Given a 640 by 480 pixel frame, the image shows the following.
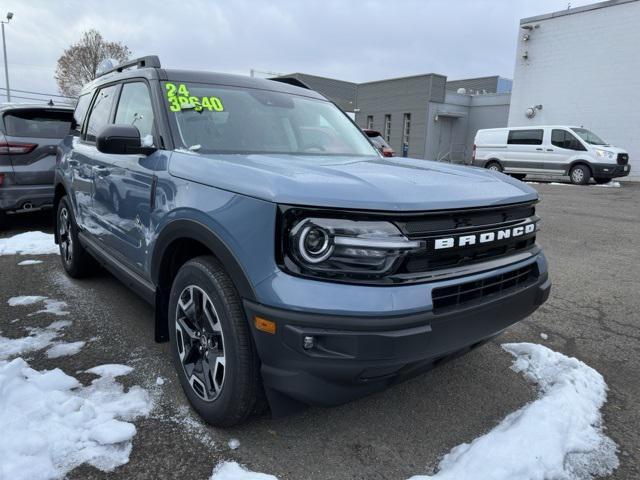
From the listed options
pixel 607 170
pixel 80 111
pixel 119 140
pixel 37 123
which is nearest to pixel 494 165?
pixel 607 170

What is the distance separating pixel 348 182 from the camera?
2092 mm

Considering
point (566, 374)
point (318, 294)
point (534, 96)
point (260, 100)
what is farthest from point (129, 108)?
point (534, 96)

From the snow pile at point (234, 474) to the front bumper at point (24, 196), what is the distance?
5743mm

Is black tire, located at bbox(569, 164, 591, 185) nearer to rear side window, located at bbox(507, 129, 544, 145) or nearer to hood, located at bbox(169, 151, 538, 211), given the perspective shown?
rear side window, located at bbox(507, 129, 544, 145)

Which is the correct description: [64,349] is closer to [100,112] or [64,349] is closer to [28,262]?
[100,112]

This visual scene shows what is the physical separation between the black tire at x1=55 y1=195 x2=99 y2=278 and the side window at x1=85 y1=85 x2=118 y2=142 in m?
0.80

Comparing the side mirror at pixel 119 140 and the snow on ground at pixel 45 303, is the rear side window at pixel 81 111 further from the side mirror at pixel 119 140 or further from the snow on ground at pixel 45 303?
the side mirror at pixel 119 140

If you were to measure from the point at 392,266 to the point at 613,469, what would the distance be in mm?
1450

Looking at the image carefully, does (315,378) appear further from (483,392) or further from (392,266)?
(483,392)

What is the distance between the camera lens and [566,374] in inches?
119

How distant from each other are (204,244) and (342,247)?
74 cm

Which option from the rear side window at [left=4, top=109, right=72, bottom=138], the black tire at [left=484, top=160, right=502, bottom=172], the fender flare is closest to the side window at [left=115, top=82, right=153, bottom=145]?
the fender flare

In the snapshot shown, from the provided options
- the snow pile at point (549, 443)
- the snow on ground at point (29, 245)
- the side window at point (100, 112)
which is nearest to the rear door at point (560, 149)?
the snow pile at point (549, 443)

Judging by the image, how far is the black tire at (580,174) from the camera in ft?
52.2
